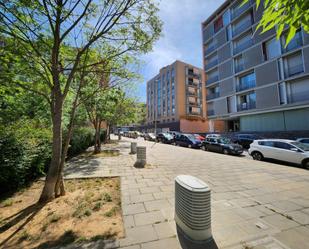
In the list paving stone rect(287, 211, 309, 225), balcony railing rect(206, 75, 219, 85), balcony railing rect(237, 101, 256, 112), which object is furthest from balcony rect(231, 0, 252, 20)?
paving stone rect(287, 211, 309, 225)

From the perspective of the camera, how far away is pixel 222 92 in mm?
30891

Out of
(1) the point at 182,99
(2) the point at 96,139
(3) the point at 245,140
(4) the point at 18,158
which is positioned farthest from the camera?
(1) the point at 182,99

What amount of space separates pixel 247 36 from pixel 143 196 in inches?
1182

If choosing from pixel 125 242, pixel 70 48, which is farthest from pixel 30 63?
pixel 125 242

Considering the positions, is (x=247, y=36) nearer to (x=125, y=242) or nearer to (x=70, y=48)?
(x=70, y=48)

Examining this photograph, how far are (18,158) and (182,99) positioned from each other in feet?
157

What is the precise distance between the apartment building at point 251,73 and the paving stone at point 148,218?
18145 mm

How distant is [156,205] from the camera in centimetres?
450

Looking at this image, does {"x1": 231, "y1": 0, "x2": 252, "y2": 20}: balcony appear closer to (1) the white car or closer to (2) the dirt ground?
(1) the white car

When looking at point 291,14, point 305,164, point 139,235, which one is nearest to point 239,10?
point 305,164

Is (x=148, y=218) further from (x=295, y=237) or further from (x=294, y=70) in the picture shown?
(x=294, y=70)

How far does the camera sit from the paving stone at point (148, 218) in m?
3.69

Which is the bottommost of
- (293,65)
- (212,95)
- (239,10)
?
(212,95)

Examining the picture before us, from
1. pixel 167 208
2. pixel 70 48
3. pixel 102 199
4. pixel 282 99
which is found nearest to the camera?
pixel 167 208
